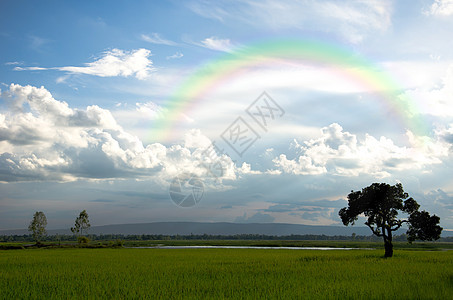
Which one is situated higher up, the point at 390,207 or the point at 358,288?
the point at 390,207

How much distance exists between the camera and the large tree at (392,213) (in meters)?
42.6

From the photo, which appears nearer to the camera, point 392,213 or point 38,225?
point 392,213

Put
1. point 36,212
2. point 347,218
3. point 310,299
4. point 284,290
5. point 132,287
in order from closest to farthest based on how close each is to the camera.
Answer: point 310,299 < point 284,290 < point 132,287 < point 347,218 < point 36,212

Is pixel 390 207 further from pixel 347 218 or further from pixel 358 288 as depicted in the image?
pixel 358 288

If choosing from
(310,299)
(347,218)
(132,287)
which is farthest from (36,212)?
(310,299)

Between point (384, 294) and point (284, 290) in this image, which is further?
point (284, 290)

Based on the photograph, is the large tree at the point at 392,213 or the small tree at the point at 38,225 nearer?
the large tree at the point at 392,213

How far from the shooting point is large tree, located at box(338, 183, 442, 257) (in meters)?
42.6

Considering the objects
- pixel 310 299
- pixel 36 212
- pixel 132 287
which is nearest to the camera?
pixel 310 299

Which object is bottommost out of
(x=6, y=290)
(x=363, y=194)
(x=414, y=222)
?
(x=6, y=290)

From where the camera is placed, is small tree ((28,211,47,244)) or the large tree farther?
small tree ((28,211,47,244))

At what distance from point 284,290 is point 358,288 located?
386cm

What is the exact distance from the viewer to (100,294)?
18188mm

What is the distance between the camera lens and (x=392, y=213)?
141 ft
